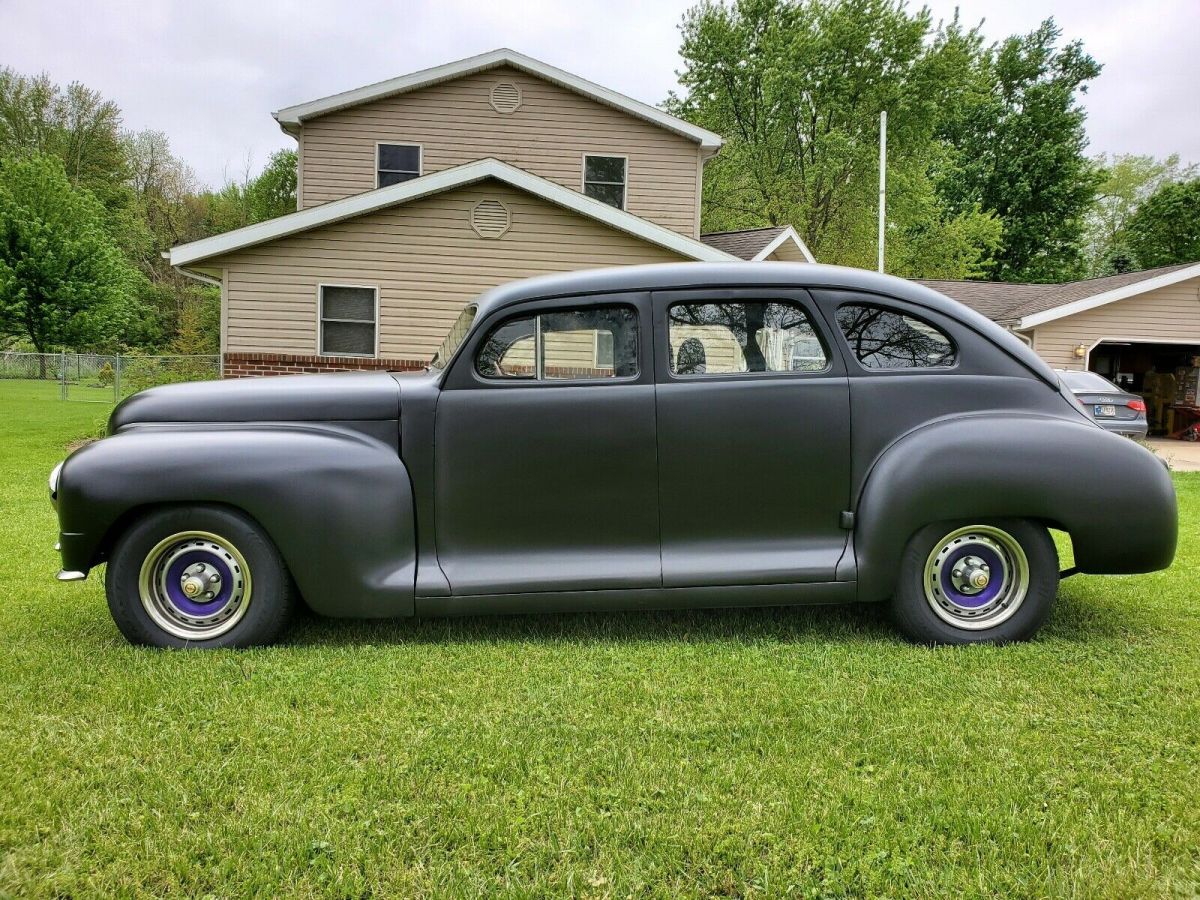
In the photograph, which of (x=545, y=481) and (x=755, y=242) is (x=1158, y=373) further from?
(x=545, y=481)

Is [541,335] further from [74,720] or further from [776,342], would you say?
[74,720]

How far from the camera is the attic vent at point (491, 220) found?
42.1 ft

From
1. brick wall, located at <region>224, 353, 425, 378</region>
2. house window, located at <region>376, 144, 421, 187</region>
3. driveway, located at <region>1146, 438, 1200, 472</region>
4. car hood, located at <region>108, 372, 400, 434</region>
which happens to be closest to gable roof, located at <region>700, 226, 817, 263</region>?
house window, located at <region>376, 144, 421, 187</region>

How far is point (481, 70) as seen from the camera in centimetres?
1521

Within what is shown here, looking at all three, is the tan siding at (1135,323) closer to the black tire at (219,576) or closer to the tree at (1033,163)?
the black tire at (219,576)

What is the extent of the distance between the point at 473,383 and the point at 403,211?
9992mm

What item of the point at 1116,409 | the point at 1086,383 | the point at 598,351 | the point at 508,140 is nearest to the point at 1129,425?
the point at 1116,409

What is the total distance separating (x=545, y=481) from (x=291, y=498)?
1.16 meters

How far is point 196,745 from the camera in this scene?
272 cm

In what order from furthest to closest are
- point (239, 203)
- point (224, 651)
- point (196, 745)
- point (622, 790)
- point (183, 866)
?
point (239, 203)
point (224, 651)
point (196, 745)
point (622, 790)
point (183, 866)

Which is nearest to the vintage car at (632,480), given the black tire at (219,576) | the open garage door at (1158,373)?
the black tire at (219,576)

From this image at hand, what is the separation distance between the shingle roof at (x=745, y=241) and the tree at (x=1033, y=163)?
80.9 ft

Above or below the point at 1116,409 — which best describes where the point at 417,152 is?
above

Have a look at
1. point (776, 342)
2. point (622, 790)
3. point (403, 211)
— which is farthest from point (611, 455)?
point (403, 211)
